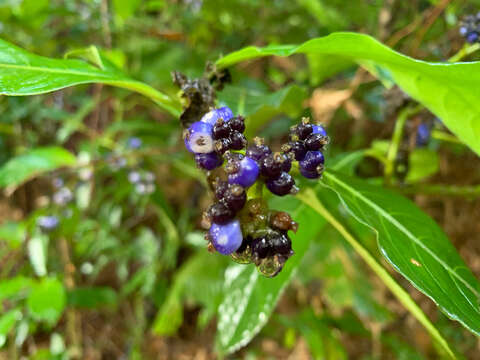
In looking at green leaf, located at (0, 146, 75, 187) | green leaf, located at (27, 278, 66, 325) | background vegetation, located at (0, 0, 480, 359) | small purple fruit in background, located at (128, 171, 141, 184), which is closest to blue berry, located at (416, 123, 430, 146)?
background vegetation, located at (0, 0, 480, 359)

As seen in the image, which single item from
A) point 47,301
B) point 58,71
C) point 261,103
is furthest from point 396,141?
point 47,301

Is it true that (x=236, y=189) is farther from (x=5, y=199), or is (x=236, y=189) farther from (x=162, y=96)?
(x=5, y=199)

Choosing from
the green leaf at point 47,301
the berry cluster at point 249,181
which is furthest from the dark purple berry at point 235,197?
the green leaf at point 47,301

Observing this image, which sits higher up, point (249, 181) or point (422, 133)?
point (249, 181)

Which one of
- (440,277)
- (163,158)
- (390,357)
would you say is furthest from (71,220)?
(390,357)

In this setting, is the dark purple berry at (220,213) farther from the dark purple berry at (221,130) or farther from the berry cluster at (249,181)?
the dark purple berry at (221,130)

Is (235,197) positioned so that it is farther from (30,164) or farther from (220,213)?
(30,164)
